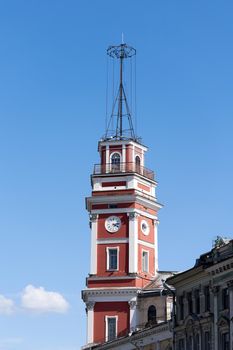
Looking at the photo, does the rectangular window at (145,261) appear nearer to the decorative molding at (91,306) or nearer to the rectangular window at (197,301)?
the decorative molding at (91,306)

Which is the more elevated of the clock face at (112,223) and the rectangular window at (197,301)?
the clock face at (112,223)

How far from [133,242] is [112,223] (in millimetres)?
2965

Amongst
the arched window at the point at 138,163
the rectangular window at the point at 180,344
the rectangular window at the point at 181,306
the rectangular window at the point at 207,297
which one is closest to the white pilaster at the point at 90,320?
the arched window at the point at 138,163

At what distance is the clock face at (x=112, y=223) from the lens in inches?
3570

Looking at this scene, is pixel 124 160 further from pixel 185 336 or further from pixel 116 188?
pixel 185 336

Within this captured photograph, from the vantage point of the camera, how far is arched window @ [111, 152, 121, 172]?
92875 millimetres

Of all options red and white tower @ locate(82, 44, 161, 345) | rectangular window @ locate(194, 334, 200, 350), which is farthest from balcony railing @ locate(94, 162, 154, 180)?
rectangular window @ locate(194, 334, 200, 350)

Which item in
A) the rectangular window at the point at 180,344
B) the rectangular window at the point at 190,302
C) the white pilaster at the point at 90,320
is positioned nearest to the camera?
the rectangular window at the point at 190,302

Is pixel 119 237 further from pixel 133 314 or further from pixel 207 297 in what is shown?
pixel 207 297

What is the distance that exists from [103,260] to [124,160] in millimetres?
10498

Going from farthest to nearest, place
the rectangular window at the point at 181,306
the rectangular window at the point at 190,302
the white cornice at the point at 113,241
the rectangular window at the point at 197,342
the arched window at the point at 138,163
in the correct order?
1. the arched window at the point at 138,163
2. the white cornice at the point at 113,241
3. the rectangular window at the point at 181,306
4. the rectangular window at the point at 190,302
5. the rectangular window at the point at 197,342

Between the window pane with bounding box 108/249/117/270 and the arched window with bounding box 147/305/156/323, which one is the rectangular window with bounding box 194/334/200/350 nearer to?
the arched window with bounding box 147/305/156/323

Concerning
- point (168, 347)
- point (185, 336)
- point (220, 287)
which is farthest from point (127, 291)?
point (220, 287)

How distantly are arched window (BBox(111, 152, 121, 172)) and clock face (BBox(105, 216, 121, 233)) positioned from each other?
520 centimetres
